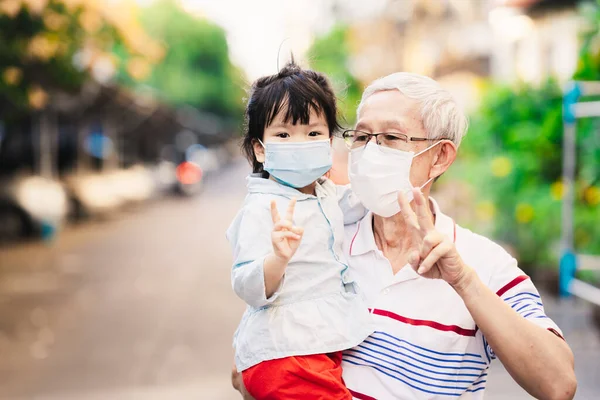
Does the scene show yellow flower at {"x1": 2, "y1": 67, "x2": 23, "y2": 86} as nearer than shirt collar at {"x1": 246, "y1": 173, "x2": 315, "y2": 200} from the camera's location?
No

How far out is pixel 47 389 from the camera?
599 centimetres

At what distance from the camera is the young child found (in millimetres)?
2098

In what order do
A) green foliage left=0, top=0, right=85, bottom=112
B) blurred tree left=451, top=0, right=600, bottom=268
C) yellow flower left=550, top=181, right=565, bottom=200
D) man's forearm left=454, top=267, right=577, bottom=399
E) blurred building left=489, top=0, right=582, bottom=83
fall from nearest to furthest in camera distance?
man's forearm left=454, top=267, right=577, bottom=399 < blurred tree left=451, top=0, right=600, bottom=268 < yellow flower left=550, top=181, right=565, bottom=200 < green foliage left=0, top=0, right=85, bottom=112 < blurred building left=489, top=0, right=582, bottom=83

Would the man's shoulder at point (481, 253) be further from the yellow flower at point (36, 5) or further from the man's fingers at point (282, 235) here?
the yellow flower at point (36, 5)

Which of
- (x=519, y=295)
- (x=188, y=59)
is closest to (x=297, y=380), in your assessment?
(x=519, y=295)

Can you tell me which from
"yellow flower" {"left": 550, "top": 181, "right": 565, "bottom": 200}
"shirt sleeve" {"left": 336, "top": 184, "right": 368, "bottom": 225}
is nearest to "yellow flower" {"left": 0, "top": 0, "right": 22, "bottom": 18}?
"yellow flower" {"left": 550, "top": 181, "right": 565, "bottom": 200}

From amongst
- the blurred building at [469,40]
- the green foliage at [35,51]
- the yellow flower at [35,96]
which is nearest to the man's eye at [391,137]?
the blurred building at [469,40]

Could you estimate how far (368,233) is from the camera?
2480 millimetres

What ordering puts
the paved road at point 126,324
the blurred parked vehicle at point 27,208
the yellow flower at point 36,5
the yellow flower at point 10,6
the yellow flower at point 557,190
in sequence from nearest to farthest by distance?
the paved road at point 126,324 → the yellow flower at point 557,190 → the yellow flower at point 10,6 → the yellow flower at point 36,5 → the blurred parked vehicle at point 27,208

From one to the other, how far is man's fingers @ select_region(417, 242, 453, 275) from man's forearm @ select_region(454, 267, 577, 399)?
0.40ft

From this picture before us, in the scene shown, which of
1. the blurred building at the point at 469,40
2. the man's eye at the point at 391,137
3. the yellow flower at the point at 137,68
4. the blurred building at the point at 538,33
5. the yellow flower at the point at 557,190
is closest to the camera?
the man's eye at the point at 391,137

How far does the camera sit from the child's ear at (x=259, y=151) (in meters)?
2.40

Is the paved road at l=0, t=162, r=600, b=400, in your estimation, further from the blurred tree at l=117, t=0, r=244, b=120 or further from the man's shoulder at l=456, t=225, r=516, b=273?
the blurred tree at l=117, t=0, r=244, b=120

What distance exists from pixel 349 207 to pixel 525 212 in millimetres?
6265
